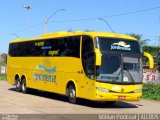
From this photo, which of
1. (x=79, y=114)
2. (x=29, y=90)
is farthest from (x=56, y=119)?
(x=29, y=90)

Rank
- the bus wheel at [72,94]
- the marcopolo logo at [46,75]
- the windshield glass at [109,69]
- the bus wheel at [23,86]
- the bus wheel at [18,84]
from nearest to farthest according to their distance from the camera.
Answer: the windshield glass at [109,69], the bus wheel at [72,94], the marcopolo logo at [46,75], the bus wheel at [23,86], the bus wheel at [18,84]

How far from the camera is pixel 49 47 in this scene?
24.2m

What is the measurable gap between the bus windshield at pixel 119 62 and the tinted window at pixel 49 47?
1813 mm

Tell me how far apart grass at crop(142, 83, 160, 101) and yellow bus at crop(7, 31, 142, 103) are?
18.5 ft

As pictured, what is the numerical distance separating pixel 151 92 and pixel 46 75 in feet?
22.4

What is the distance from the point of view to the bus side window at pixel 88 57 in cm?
1916

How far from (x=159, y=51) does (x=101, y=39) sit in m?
52.1

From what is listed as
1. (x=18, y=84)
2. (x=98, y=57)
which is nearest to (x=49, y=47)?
(x=18, y=84)

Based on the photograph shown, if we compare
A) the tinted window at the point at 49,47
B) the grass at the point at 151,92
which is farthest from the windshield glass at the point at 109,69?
the grass at the point at 151,92

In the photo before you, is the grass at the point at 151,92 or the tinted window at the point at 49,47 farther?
the grass at the point at 151,92

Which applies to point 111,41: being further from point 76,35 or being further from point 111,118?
point 111,118

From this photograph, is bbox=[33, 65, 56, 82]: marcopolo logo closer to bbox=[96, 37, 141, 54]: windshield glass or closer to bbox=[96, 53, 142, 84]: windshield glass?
bbox=[96, 37, 141, 54]: windshield glass

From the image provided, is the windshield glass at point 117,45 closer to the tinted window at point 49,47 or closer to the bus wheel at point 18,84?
the tinted window at point 49,47

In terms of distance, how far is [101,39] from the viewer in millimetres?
19391
